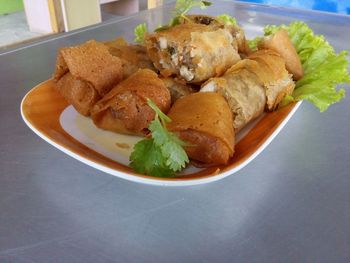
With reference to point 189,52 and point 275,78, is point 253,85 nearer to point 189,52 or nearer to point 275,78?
point 275,78

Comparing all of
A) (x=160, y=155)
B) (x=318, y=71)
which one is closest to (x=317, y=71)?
(x=318, y=71)

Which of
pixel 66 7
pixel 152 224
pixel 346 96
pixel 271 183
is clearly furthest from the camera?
pixel 66 7

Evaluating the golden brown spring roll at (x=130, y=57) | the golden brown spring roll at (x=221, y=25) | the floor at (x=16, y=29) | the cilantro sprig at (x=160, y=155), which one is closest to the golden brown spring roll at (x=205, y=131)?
the cilantro sprig at (x=160, y=155)

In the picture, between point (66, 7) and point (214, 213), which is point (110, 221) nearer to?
point (214, 213)

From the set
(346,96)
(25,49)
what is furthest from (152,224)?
(25,49)

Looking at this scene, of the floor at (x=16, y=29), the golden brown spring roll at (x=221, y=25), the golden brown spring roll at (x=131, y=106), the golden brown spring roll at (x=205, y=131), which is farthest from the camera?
the floor at (x=16, y=29)

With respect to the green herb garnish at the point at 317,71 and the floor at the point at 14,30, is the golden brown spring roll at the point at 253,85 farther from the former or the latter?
the floor at the point at 14,30

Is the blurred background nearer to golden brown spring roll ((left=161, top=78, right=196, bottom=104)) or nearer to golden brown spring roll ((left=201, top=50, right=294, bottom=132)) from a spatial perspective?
golden brown spring roll ((left=201, top=50, right=294, bottom=132))
